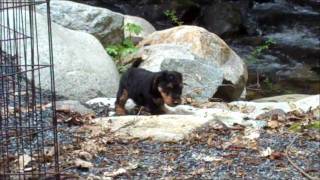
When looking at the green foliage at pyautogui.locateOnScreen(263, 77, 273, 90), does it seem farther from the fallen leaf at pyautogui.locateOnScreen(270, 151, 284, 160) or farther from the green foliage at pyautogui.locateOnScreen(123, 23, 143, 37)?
the fallen leaf at pyautogui.locateOnScreen(270, 151, 284, 160)

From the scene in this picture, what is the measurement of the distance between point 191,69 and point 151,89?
187cm

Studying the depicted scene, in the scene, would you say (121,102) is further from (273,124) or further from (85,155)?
(85,155)

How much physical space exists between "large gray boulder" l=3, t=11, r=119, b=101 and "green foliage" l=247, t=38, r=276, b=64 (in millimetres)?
5368

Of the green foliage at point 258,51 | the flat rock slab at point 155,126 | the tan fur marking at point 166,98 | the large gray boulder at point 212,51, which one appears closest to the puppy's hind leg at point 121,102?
the tan fur marking at point 166,98

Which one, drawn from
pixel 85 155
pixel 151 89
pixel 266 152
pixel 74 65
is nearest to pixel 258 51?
pixel 74 65

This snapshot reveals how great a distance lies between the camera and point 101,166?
529cm

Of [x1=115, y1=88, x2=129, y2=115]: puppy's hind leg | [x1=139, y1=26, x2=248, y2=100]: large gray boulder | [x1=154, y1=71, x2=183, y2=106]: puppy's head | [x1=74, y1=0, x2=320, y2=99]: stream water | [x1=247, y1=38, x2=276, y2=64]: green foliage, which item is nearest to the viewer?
[x1=154, y1=71, x2=183, y2=106]: puppy's head

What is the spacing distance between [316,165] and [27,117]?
249 cm

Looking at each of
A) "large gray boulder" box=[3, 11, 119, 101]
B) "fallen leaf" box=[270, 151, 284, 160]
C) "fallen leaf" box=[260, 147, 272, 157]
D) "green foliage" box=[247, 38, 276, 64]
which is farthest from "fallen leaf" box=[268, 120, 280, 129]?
"green foliage" box=[247, 38, 276, 64]

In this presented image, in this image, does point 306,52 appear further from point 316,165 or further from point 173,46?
point 316,165

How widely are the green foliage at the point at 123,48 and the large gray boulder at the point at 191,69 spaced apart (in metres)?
0.92

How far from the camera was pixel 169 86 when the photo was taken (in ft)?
22.6

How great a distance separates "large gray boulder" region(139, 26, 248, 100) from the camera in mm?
10078

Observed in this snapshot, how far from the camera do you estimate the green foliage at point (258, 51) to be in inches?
556
